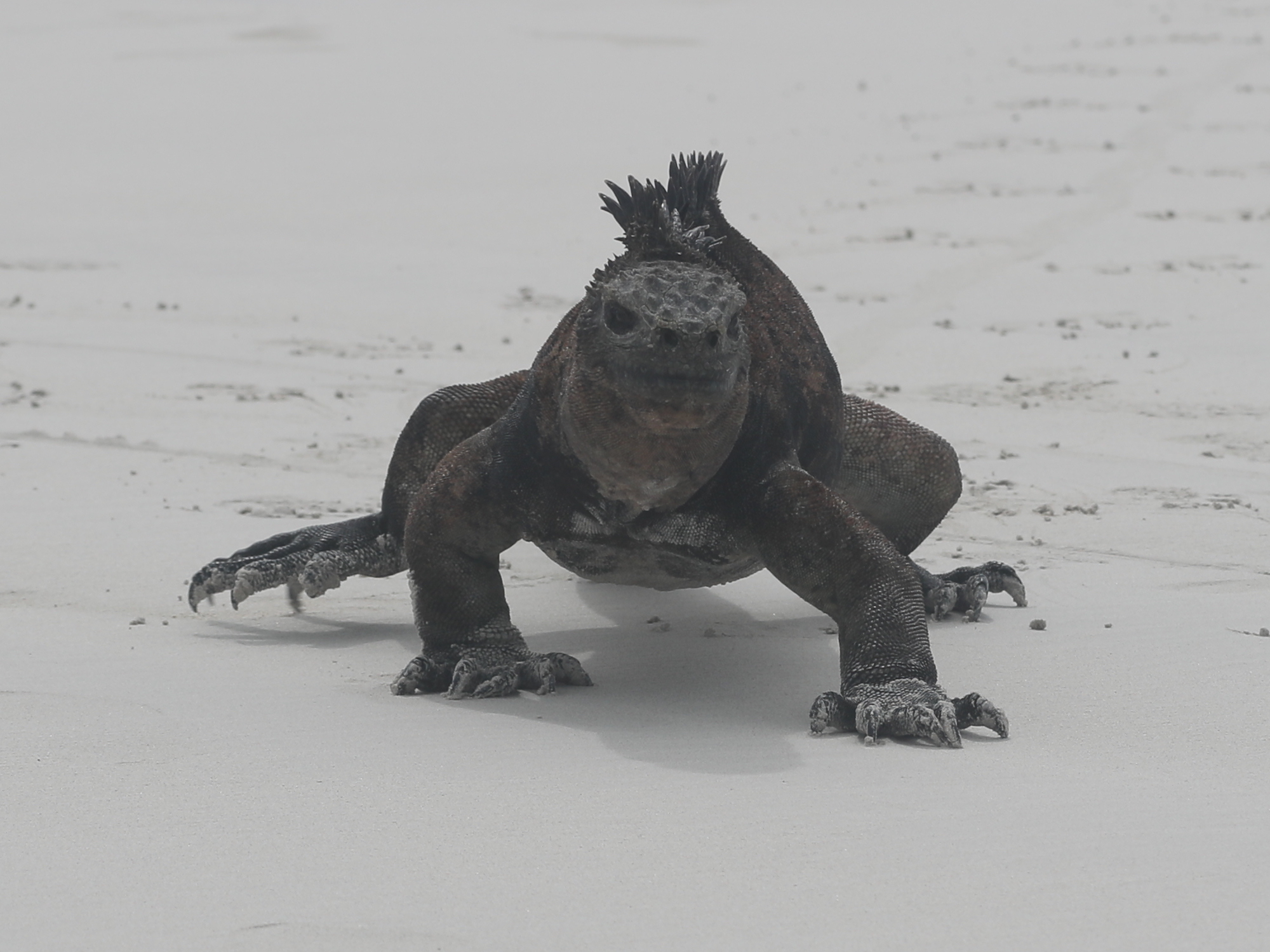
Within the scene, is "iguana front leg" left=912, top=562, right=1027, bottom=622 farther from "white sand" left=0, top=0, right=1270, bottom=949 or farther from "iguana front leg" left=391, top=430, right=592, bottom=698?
"iguana front leg" left=391, top=430, right=592, bottom=698

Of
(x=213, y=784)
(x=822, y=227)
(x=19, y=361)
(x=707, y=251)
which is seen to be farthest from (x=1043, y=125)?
(x=213, y=784)

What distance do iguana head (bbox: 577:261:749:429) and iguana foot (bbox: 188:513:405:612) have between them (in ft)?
5.69

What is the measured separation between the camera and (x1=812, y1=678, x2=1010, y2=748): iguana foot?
13.5ft

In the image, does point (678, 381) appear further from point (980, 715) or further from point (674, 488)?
point (980, 715)

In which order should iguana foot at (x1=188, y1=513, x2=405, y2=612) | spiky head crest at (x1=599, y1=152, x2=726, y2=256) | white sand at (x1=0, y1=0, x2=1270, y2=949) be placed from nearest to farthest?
white sand at (x1=0, y1=0, x2=1270, y2=949), spiky head crest at (x1=599, y1=152, x2=726, y2=256), iguana foot at (x1=188, y1=513, x2=405, y2=612)

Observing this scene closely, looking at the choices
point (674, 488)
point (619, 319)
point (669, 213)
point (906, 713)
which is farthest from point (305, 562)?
point (906, 713)

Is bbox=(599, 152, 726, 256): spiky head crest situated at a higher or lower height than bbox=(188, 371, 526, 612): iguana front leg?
higher

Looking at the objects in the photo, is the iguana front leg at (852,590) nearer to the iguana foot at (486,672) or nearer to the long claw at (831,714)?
the long claw at (831,714)

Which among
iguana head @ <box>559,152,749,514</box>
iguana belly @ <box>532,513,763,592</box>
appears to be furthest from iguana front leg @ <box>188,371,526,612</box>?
iguana head @ <box>559,152,749,514</box>

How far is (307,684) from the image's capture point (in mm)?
4723

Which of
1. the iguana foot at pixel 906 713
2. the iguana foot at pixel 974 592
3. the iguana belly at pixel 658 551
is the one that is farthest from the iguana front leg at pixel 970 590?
the iguana foot at pixel 906 713

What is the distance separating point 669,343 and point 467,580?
131cm

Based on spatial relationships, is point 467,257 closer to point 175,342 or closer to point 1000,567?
point 175,342

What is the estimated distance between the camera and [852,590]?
4520 mm
